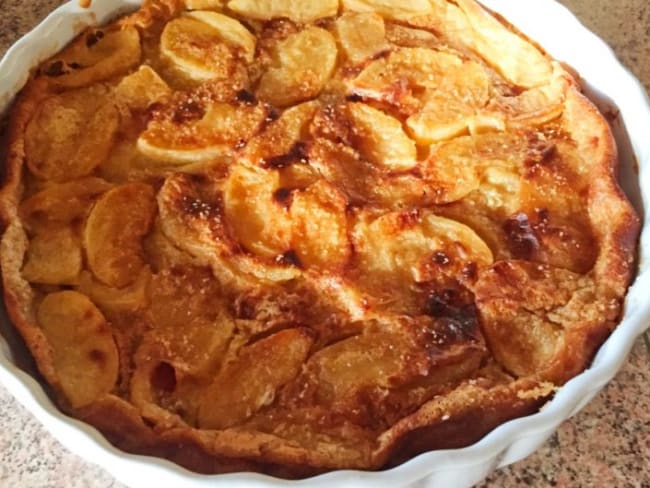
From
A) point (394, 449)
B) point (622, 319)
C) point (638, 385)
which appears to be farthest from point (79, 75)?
point (638, 385)

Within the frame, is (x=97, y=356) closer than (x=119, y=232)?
Yes

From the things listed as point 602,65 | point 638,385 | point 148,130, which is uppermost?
point 602,65

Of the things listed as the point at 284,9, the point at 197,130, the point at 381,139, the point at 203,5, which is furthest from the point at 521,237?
the point at 203,5

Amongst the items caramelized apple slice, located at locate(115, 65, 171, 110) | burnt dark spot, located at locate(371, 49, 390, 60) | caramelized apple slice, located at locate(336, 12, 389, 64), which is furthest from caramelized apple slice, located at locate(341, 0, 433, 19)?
caramelized apple slice, located at locate(115, 65, 171, 110)

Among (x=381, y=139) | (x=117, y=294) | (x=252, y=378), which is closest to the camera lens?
(x=252, y=378)

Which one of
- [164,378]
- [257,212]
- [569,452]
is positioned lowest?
[569,452]

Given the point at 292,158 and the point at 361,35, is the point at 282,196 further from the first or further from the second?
the point at 361,35

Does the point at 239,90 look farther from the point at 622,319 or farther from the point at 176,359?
the point at 622,319

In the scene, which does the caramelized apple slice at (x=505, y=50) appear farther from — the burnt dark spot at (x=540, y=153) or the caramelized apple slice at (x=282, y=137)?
the caramelized apple slice at (x=282, y=137)

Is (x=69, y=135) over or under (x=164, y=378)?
over
